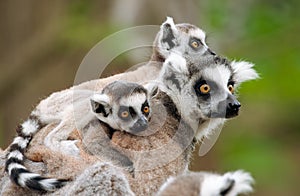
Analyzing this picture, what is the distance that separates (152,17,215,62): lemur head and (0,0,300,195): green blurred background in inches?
128

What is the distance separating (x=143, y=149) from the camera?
6422 millimetres

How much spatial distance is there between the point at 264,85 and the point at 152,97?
31.5ft

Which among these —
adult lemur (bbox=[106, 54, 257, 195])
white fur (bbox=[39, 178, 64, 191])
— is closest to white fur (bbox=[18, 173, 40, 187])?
white fur (bbox=[39, 178, 64, 191])

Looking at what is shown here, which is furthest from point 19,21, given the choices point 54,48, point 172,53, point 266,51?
point 172,53

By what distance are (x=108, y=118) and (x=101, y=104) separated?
0.54 ft

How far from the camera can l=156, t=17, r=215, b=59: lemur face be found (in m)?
7.82

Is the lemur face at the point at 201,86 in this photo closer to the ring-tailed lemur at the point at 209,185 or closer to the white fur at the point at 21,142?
the white fur at the point at 21,142

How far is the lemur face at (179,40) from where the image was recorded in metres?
7.82

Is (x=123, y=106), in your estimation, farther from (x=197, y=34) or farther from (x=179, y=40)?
(x=197, y=34)

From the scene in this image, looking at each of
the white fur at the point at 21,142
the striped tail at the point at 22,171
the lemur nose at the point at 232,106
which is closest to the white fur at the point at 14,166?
the striped tail at the point at 22,171

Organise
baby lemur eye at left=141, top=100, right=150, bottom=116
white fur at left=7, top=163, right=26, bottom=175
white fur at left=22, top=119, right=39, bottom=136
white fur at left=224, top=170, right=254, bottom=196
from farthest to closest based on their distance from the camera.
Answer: white fur at left=22, top=119, right=39, bottom=136
baby lemur eye at left=141, top=100, right=150, bottom=116
white fur at left=7, top=163, right=26, bottom=175
white fur at left=224, top=170, right=254, bottom=196

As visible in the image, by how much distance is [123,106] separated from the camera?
7.14 metres

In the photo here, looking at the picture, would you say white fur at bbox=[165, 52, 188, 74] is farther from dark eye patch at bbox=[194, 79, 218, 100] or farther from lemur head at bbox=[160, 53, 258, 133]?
dark eye patch at bbox=[194, 79, 218, 100]

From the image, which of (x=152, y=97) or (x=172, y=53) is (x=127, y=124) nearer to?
(x=152, y=97)
